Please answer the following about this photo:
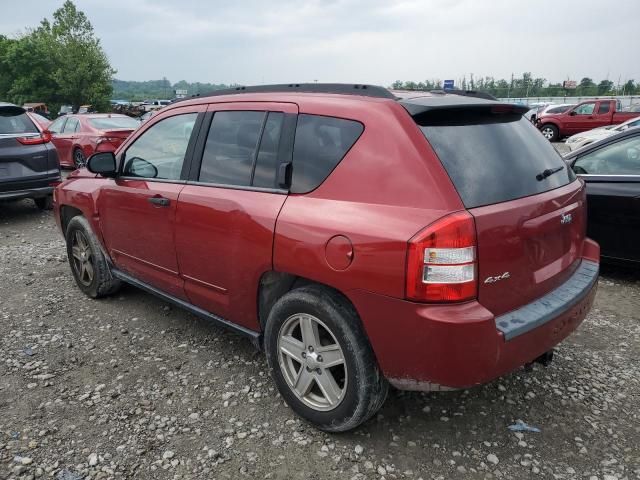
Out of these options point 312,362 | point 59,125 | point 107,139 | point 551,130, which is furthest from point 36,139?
point 551,130

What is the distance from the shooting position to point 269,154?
9.27 ft

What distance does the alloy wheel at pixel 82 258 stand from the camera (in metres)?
4.48

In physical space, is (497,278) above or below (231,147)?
below

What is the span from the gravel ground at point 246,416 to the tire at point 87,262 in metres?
0.49

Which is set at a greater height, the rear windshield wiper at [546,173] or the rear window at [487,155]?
the rear window at [487,155]

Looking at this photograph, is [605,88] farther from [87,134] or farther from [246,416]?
[246,416]

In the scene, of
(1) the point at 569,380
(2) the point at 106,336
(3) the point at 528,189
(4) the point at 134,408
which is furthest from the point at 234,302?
(1) the point at 569,380

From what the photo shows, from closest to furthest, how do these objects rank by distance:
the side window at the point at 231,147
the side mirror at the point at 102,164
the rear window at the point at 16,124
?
the side window at the point at 231,147 → the side mirror at the point at 102,164 → the rear window at the point at 16,124

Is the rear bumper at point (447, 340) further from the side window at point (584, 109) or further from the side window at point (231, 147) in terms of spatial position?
the side window at point (584, 109)

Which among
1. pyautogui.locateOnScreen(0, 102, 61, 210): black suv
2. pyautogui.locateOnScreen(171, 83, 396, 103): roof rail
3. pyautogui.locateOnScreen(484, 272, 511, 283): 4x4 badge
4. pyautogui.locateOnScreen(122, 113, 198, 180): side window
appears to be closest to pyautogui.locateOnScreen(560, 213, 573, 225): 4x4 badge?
pyautogui.locateOnScreen(484, 272, 511, 283): 4x4 badge

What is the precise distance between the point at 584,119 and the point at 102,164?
63.4ft

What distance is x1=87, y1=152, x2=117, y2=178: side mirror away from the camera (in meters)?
3.79

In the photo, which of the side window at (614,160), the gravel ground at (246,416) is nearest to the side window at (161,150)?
the gravel ground at (246,416)

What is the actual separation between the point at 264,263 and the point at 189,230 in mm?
727
